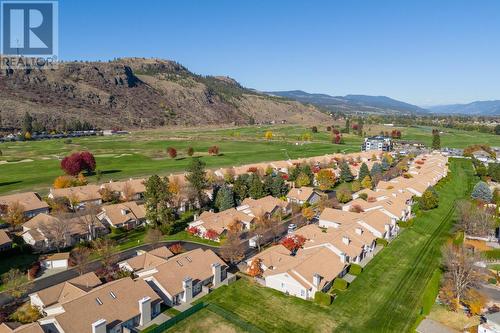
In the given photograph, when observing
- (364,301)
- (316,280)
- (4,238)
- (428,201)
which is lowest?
(364,301)

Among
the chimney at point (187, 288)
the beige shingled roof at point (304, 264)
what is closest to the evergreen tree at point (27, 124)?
the beige shingled roof at point (304, 264)

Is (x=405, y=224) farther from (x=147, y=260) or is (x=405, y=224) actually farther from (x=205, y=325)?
(x=147, y=260)

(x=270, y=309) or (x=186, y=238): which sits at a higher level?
(x=186, y=238)

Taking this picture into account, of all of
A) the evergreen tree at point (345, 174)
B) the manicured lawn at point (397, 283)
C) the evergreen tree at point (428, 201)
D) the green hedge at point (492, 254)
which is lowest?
the manicured lawn at point (397, 283)

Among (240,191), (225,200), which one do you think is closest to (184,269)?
(225,200)

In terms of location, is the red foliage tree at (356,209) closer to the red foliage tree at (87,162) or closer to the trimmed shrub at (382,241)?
the trimmed shrub at (382,241)
